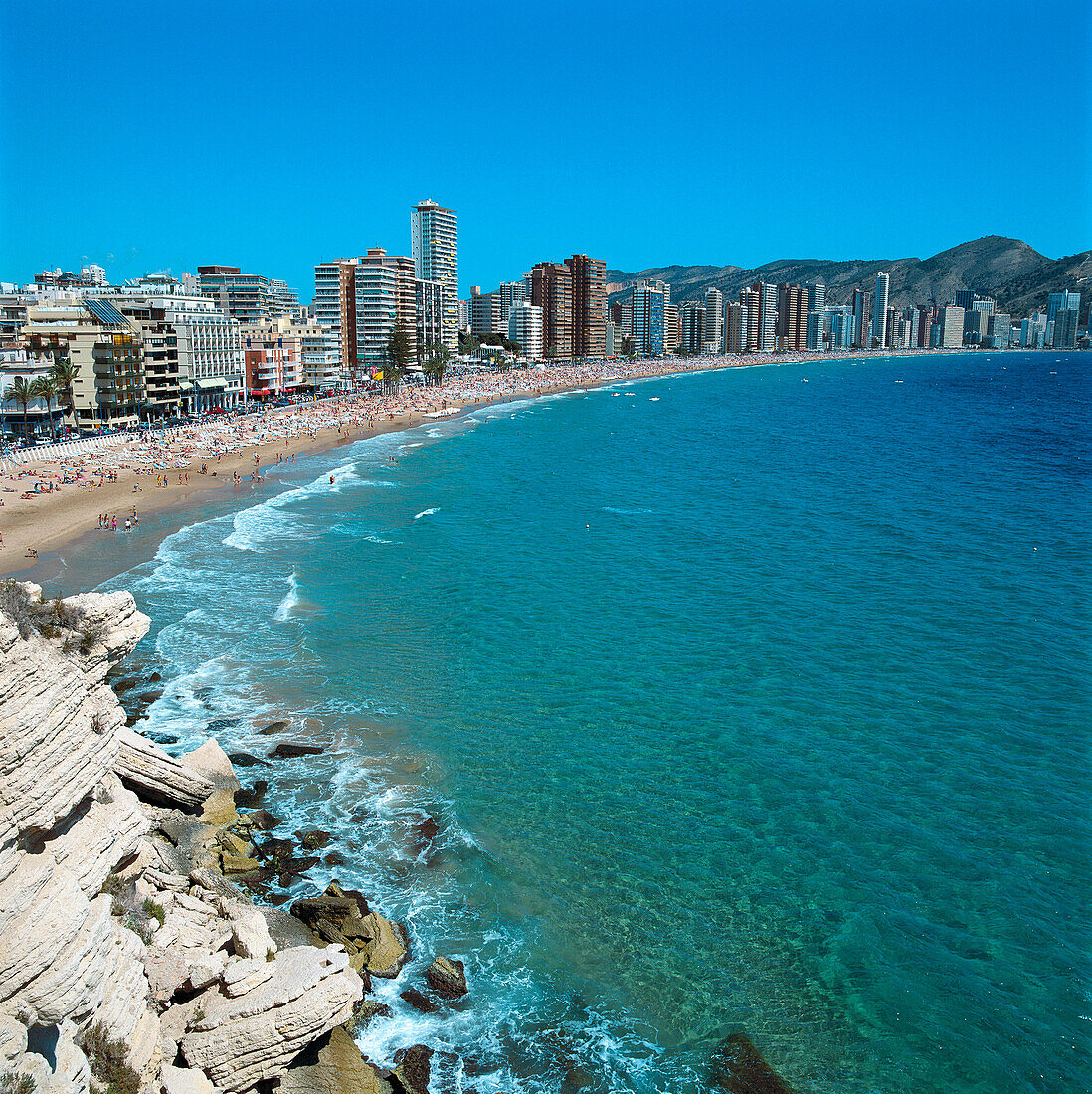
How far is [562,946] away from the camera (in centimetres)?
1446

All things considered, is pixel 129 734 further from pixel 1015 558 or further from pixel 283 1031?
pixel 1015 558

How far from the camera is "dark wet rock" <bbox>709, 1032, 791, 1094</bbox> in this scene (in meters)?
11.9

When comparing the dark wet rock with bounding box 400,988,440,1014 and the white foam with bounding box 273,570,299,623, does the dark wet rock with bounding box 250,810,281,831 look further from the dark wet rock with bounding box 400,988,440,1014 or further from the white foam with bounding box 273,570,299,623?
the white foam with bounding box 273,570,299,623

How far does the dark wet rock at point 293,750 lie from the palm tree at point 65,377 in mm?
52519

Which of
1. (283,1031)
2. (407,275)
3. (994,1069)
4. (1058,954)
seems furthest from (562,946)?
(407,275)

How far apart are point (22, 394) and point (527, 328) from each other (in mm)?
143909

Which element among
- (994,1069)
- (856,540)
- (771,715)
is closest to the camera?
(994,1069)

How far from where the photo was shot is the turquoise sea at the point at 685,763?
42.8ft

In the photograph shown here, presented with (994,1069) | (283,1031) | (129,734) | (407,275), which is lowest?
(994,1069)

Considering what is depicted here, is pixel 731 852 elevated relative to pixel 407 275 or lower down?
lower down

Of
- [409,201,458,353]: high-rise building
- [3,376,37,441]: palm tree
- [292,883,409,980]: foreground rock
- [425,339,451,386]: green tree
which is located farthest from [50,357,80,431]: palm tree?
[409,201,458,353]: high-rise building

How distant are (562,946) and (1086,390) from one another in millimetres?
156621

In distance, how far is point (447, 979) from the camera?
1359cm

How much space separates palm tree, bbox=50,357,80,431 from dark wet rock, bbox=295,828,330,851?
5625 centimetres
